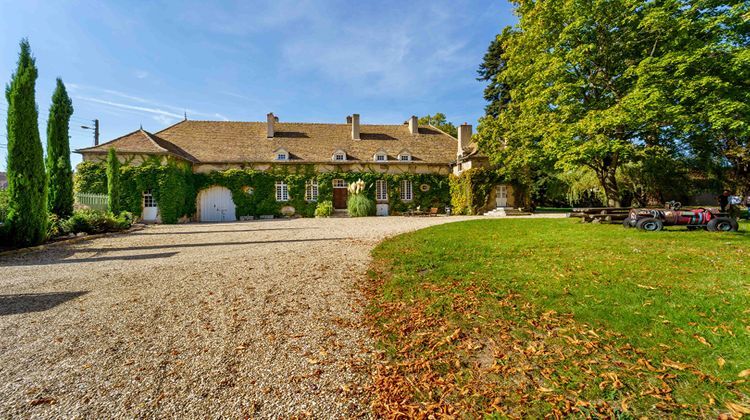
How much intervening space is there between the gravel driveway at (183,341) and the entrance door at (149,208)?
13849 millimetres

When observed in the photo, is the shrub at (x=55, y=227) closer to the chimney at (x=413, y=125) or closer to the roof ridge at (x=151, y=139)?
the roof ridge at (x=151, y=139)

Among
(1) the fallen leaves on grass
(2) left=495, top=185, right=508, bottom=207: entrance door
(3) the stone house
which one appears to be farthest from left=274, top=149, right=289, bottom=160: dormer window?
(1) the fallen leaves on grass

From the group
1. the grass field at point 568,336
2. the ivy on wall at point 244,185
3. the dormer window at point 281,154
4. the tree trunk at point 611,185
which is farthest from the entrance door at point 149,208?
the tree trunk at point 611,185

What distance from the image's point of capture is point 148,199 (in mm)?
18781

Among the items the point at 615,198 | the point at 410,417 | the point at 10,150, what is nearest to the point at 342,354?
the point at 410,417

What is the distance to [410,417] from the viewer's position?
202 cm

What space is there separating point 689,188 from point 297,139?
1009 inches

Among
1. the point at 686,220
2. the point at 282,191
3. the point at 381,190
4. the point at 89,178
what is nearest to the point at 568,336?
the point at 686,220

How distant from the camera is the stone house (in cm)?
2127

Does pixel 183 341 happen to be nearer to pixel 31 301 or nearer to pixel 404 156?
pixel 31 301

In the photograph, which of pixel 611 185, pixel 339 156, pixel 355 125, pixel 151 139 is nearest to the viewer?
pixel 611 185

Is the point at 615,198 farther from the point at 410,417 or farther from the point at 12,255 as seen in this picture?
the point at 12,255

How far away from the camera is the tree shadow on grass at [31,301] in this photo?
399 centimetres

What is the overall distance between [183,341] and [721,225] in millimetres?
13100
